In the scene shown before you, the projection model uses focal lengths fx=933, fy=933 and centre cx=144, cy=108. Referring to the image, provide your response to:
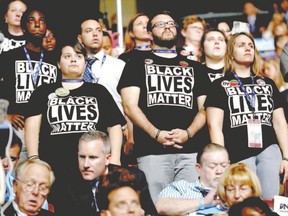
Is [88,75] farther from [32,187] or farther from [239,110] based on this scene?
[32,187]

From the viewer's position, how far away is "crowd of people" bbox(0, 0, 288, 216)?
764cm

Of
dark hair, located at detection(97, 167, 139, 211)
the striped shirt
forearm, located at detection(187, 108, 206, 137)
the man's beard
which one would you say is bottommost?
the striped shirt

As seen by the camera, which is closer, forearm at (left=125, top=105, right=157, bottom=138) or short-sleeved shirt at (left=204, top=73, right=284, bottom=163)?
forearm at (left=125, top=105, right=157, bottom=138)

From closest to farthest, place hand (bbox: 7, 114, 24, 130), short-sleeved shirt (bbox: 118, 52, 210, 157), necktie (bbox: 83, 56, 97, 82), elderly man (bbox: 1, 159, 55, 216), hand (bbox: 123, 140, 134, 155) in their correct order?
elderly man (bbox: 1, 159, 55, 216), short-sleeved shirt (bbox: 118, 52, 210, 157), hand (bbox: 7, 114, 24, 130), hand (bbox: 123, 140, 134, 155), necktie (bbox: 83, 56, 97, 82)

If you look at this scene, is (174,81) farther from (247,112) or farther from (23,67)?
(23,67)

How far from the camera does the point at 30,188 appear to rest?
22.9ft

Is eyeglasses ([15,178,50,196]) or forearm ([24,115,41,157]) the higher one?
forearm ([24,115,41,157])

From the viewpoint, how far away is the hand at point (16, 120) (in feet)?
27.6

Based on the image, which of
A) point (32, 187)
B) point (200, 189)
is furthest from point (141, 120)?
point (32, 187)

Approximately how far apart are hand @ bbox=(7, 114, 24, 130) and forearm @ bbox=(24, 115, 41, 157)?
1.07ft

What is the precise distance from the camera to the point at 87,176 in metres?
7.31

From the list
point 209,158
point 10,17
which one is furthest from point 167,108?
point 10,17

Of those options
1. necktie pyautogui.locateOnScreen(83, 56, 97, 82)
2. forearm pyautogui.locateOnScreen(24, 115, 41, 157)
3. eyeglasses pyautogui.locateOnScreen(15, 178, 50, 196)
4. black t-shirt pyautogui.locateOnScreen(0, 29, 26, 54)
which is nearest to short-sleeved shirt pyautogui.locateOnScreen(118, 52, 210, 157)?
necktie pyautogui.locateOnScreen(83, 56, 97, 82)

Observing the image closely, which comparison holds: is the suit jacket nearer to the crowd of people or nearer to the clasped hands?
the crowd of people
